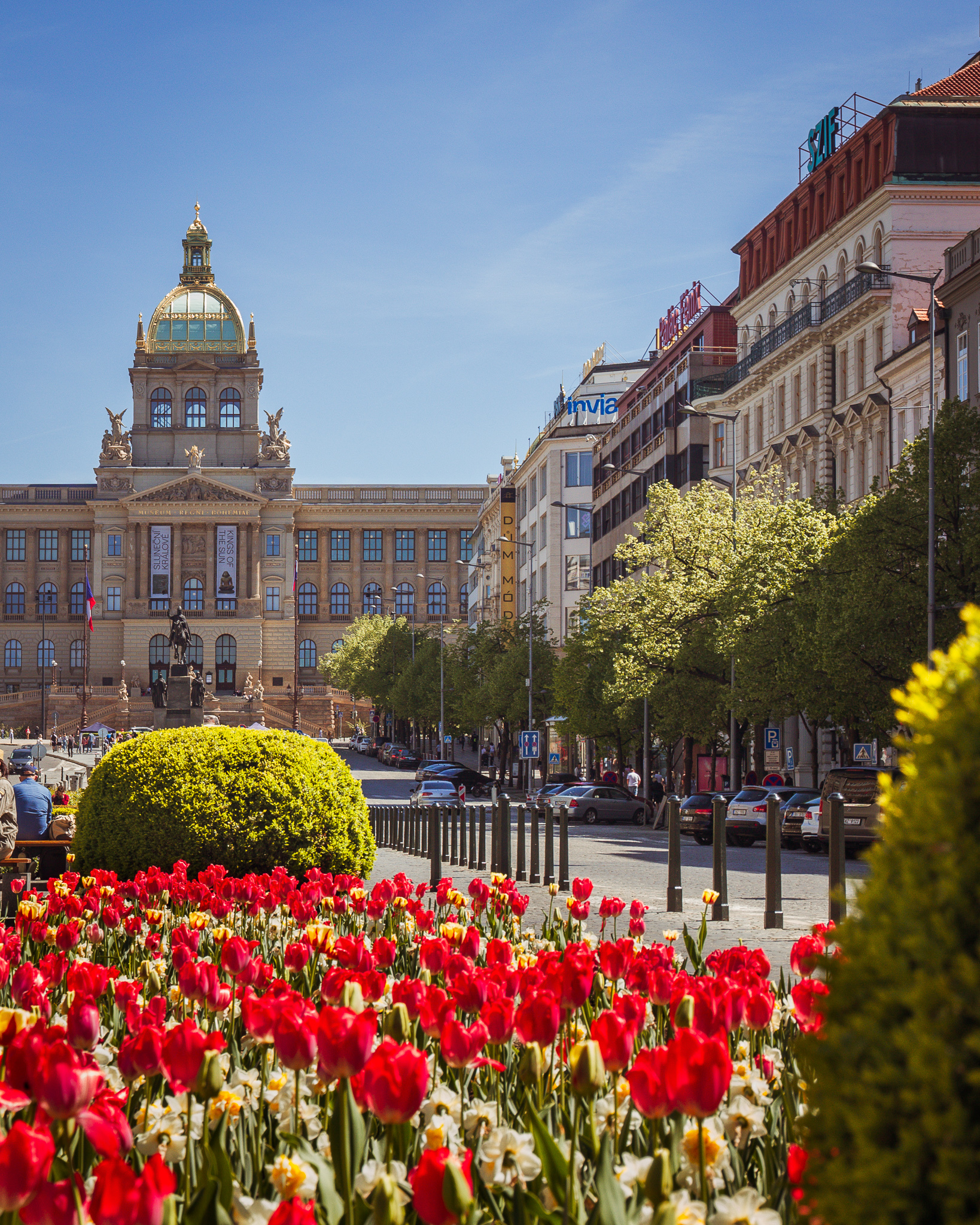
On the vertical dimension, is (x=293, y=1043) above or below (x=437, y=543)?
below

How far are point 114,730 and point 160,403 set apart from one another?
41667 mm

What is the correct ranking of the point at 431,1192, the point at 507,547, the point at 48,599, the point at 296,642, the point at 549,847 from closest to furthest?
1. the point at 431,1192
2. the point at 549,847
3. the point at 507,547
4. the point at 296,642
5. the point at 48,599

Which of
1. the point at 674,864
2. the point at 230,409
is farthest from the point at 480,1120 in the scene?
the point at 230,409

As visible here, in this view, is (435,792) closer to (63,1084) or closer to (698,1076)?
(63,1084)

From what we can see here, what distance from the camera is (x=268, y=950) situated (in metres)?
8.19

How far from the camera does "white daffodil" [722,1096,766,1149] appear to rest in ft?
13.6

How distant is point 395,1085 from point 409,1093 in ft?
0.11

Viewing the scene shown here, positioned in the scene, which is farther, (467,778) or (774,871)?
(467,778)

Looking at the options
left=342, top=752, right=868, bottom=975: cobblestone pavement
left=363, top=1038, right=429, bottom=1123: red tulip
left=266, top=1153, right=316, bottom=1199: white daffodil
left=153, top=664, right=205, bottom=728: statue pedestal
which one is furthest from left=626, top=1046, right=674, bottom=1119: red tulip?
left=153, top=664, right=205, bottom=728: statue pedestal

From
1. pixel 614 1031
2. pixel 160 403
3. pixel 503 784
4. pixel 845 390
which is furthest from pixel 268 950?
pixel 160 403

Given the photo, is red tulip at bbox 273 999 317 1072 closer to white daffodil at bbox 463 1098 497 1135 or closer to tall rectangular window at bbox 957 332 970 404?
white daffodil at bbox 463 1098 497 1135

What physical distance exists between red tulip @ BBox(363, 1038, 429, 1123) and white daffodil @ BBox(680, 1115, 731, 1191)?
845 millimetres

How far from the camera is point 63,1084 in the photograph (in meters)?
3.32

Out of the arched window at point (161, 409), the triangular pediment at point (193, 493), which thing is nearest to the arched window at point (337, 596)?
the triangular pediment at point (193, 493)
